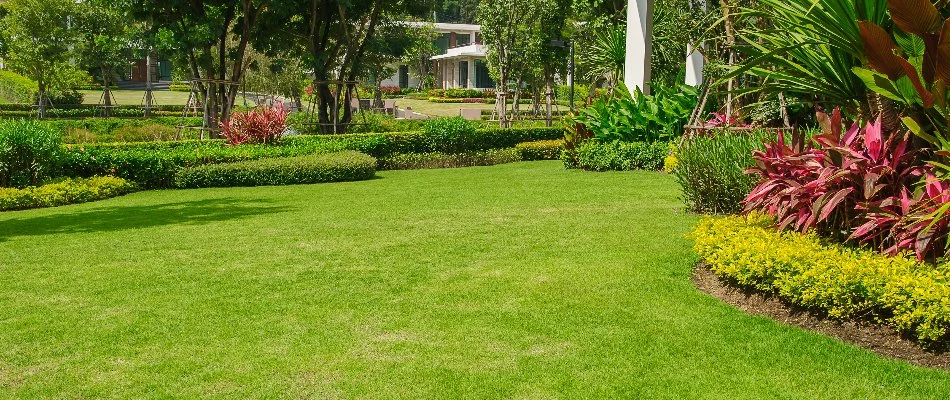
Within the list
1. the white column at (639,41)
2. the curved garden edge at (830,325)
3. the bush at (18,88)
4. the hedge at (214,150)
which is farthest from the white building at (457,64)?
the curved garden edge at (830,325)

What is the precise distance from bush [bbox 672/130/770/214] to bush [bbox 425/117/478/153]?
10405 millimetres

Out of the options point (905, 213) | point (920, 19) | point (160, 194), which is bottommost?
point (160, 194)

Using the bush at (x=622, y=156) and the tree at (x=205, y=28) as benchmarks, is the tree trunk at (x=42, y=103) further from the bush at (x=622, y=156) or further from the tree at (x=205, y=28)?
the bush at (x=622, y=156)

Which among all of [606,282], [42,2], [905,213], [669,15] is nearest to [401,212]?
[606,282]

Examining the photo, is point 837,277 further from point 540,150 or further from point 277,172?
point 540,150

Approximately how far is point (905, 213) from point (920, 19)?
118 cm

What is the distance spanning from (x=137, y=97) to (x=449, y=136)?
135ft

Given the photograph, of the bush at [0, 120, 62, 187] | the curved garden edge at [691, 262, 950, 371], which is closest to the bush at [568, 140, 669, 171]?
the curved garden edge at [691, 262, 950, 371]

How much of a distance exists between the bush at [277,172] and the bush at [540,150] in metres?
4.86

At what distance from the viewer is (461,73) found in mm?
69688

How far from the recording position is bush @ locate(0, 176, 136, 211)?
1304 cm

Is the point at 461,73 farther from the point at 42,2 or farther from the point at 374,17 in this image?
the point at 374,17

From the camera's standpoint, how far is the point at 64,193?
13.7 meters

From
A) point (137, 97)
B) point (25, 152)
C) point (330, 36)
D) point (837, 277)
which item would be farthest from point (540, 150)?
point (137, 97)
